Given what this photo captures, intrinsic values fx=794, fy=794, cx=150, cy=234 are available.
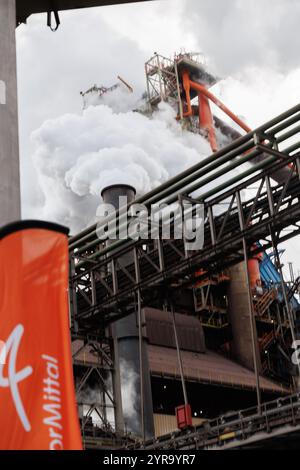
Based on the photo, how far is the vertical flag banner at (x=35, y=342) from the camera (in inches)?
276

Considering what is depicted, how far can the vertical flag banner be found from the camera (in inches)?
276

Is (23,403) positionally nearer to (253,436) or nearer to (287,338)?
(253,436)

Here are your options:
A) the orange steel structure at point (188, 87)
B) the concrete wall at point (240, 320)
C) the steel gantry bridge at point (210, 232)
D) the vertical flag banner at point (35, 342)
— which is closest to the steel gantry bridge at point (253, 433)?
the steel gantry bridge at point (210, 232)

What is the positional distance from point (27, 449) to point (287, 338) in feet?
161

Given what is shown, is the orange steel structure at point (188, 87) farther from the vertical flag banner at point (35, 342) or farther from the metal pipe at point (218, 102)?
the vertical flag banner at point (35, 342)

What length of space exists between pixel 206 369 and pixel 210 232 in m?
24.5

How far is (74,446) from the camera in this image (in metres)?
7.14

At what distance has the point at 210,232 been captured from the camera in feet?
76.1

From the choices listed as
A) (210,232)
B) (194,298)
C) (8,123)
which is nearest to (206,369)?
(194,298)

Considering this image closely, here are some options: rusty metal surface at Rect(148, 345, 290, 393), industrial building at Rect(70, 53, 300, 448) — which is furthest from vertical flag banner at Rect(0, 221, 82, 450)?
rusty metal surface at Rect(148, 345, 290, 393)

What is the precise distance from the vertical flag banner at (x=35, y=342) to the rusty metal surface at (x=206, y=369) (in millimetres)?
34708

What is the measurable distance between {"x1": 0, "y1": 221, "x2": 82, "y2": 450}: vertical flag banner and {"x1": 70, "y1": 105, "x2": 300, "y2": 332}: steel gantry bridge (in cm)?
1381

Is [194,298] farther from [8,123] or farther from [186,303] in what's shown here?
[8,123]
